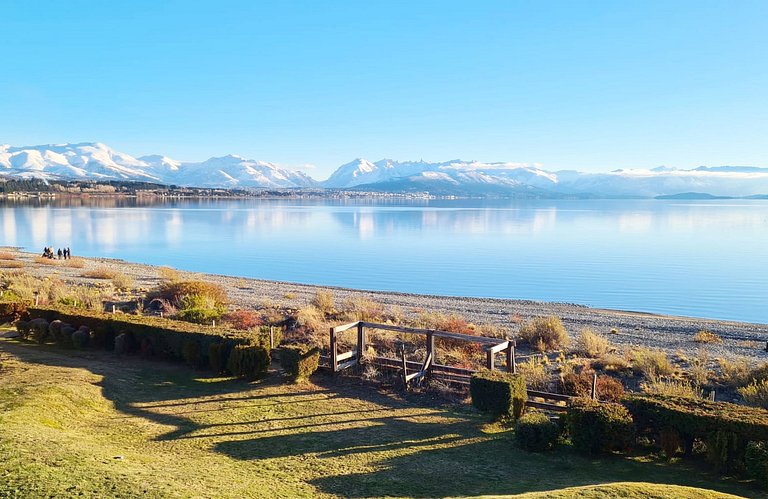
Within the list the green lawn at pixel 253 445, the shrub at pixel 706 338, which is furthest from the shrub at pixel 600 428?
the shrub at pixel 706 338

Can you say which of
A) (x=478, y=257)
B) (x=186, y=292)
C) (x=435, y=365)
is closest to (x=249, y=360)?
(x=435, y=365)

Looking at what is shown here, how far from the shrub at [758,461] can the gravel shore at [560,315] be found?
13.0 metres

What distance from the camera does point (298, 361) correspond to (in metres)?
13.8

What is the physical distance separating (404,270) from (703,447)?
4561cm

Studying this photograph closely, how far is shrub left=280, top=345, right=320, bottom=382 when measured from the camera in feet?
45.5

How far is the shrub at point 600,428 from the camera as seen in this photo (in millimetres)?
9648

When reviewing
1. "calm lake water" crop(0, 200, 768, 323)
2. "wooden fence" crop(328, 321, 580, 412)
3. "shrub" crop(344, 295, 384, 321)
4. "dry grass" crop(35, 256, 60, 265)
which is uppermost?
"wooden fence" crop(328, 321, 580, 412)

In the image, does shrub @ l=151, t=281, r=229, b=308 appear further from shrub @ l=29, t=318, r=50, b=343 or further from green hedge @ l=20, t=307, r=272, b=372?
shrub @ l=29, t=318, r=50, b=343

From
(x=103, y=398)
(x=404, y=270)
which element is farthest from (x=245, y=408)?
(x=404, y=270)

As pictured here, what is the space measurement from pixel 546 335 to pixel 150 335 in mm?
13052

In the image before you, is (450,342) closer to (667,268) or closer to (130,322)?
(130,322)

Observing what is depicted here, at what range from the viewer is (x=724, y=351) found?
20984 mm

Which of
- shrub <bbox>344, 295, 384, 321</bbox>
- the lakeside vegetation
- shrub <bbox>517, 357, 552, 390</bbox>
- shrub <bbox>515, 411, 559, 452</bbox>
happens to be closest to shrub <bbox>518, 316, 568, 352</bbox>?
the lakeside vegetation

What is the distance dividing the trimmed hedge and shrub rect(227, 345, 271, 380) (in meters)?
5.33
